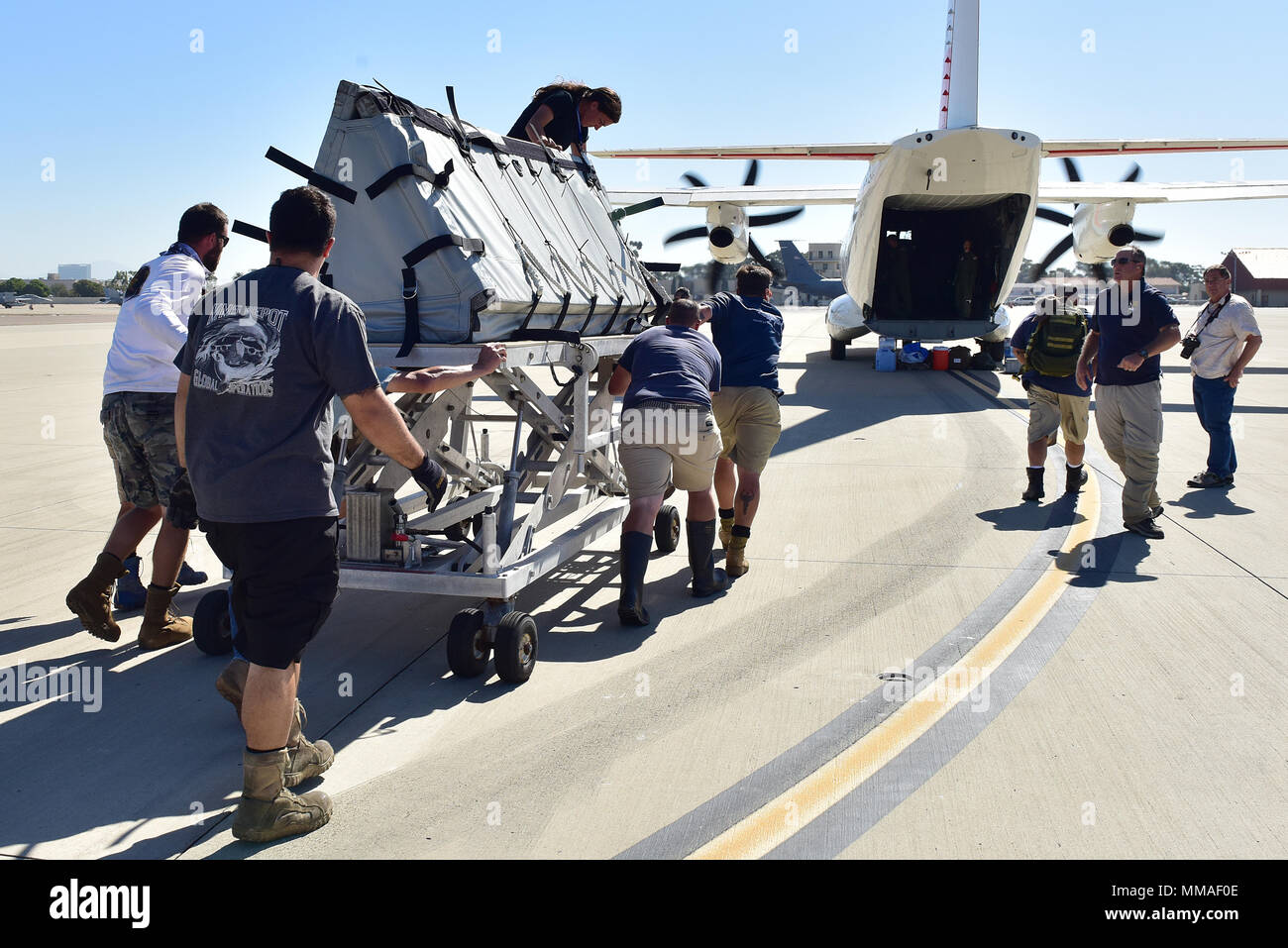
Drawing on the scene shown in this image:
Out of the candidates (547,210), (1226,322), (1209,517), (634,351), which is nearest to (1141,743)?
(634,351)

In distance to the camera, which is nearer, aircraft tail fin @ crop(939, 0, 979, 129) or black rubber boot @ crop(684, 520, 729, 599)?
black rubber boot @ crop(684, 520, 729, 599)

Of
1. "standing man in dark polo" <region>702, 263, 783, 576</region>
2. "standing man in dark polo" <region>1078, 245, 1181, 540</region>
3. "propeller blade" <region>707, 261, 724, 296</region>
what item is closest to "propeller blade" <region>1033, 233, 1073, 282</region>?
"propeller blade" <region>707, 261, 724, 296</region>

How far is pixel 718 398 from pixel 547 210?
1.73 meters

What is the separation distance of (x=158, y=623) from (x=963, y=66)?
17.0 meters

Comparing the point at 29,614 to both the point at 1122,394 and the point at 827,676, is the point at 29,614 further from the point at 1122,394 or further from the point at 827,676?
the point at 1122,394

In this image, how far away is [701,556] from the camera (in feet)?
20.4

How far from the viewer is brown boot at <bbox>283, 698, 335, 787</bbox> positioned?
3.70 metres

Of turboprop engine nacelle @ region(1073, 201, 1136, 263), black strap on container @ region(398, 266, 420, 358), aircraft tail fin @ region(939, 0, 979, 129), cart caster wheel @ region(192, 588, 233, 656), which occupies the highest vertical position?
aircraft tail fin @ region(939, 0, 979, 129)

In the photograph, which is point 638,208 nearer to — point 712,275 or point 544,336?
point 544,336

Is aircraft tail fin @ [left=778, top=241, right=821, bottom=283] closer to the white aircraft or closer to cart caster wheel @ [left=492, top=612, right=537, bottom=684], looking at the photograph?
the white aircraft

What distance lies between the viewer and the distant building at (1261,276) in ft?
327

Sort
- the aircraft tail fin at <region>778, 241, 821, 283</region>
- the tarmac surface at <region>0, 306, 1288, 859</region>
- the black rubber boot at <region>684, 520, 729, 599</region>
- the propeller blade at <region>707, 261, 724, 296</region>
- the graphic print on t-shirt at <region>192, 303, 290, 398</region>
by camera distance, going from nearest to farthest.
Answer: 1. the graphic print on t-shirt at <region>192, 303, 290, 398</region>
2. the tarmac surface at <region>0, 306, 1288, 859</region>
3. the black rubber boot at <region>684, 520, 729, 599</region>
4. the propeller blade at <region>707, 261, 724, 296</region>
5. the aircraft tail fin at <region>778, 241, 821, 283</region>

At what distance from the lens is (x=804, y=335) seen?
35.7 meters

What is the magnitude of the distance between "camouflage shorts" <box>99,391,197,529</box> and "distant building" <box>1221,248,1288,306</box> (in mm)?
109085
